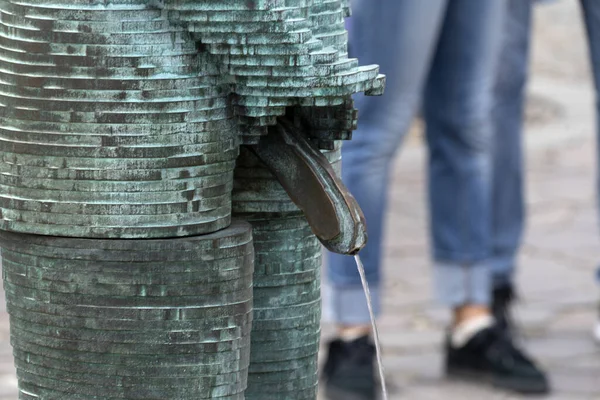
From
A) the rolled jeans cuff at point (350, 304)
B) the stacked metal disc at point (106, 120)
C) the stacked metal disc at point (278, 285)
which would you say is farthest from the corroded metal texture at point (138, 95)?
the rolled jeans cuff at point (350, 304)

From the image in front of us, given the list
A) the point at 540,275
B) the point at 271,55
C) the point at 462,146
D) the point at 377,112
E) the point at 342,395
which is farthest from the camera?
the point at 540,275

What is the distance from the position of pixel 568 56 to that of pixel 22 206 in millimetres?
7931

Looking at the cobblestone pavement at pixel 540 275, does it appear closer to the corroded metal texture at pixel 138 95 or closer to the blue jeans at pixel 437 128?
the blue jeans at pixel 437 128

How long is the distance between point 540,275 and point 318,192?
324 cm

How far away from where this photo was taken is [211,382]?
1.61 m

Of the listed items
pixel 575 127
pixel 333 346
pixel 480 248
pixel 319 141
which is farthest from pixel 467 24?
pixel 575 127

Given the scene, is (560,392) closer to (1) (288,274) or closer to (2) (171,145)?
(1) (288,274)

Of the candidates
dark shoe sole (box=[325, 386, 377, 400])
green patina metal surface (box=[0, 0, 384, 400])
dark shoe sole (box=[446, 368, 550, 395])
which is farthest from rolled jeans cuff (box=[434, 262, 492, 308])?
green patina metal surface (box=[0, 0, 384, 400])

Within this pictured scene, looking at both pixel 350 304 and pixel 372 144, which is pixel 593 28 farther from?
pixel 350 304

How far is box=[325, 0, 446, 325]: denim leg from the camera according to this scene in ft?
10.3

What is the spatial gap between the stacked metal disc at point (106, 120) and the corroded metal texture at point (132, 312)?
26 millimetres

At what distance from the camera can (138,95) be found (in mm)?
1509

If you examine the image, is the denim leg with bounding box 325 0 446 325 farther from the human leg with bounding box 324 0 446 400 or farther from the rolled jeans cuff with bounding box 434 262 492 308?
the rolled jeans cuff with bounding box 434 262 492 308

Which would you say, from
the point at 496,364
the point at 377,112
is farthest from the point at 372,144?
the point at 496,364
